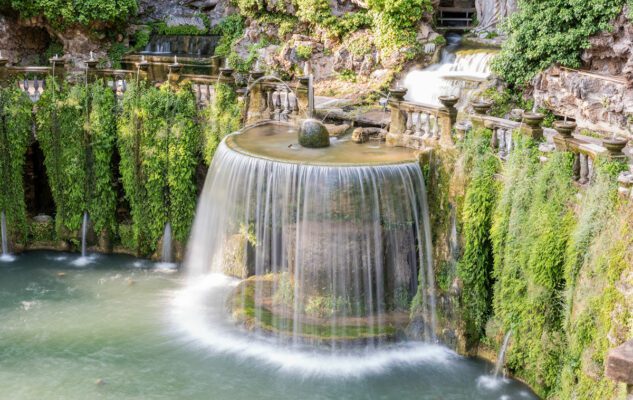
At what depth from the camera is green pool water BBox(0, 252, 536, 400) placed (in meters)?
A: 14.3

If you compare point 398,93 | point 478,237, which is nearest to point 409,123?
point 398,93

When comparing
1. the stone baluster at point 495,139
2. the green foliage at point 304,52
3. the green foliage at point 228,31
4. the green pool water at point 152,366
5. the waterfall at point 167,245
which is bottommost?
the green pool water at point 152,366

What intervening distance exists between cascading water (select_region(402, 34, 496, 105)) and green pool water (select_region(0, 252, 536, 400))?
9.27m

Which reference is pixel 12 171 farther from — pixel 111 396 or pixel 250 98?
pixel 111 396

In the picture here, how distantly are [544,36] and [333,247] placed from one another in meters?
10.9

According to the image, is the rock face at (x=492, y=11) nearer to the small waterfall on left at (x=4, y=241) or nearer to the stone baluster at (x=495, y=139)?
the stone baluster at (x=495, y=139)

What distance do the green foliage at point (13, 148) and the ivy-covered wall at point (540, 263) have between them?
1136cm

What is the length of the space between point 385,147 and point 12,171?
34.0 feet

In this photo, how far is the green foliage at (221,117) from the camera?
19.6 metres

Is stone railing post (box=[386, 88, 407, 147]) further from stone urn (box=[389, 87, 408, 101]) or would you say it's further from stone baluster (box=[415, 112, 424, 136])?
stone baluster (box=[415, 112, 424, 136])

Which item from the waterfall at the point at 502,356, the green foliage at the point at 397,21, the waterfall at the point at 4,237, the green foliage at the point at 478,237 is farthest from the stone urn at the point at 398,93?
the waterfall at the point at 4,237

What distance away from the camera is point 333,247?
15492 mm

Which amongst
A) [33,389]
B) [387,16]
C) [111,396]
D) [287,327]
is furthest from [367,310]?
[387,16]

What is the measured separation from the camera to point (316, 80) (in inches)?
1007
